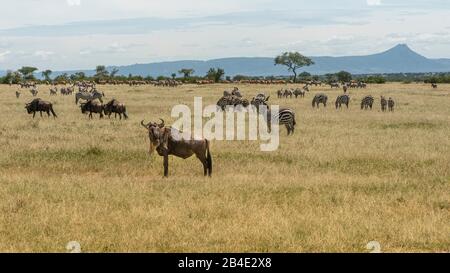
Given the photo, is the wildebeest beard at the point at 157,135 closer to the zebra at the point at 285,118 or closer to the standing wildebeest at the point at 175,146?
the standing wildebeest at the point at 175,146

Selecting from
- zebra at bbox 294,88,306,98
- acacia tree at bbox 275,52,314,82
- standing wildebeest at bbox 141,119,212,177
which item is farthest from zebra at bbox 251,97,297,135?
acacia tree at bbox 275,52,314,82

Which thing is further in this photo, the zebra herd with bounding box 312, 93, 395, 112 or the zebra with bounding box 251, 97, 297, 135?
the zebra herd with bounding box 312, 93, 395, 112

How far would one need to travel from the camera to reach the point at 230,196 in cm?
1280

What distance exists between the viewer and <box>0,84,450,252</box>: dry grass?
9.49m

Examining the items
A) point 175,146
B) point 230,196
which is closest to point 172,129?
point 175,146

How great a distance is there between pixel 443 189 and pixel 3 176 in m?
11.3

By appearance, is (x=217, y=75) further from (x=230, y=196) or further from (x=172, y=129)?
(x=230, y=196)

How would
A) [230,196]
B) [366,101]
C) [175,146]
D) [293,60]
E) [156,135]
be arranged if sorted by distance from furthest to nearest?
[293,60]
[366,101]
[175,146]
[156,135]
[230,196]

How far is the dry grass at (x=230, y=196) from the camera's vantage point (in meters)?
9.49

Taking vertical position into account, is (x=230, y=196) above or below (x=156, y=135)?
below

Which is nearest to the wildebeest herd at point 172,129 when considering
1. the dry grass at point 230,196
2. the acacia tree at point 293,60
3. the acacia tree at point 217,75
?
the dry grass at point 230,196

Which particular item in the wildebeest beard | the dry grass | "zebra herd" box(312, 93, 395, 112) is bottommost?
the dry grass

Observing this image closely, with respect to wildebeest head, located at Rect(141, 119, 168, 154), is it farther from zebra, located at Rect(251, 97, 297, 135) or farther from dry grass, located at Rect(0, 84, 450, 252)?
zebra, located at Rect(251, 97, 297, 135)

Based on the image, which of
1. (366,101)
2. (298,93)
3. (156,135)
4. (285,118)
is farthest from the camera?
(298,93)
